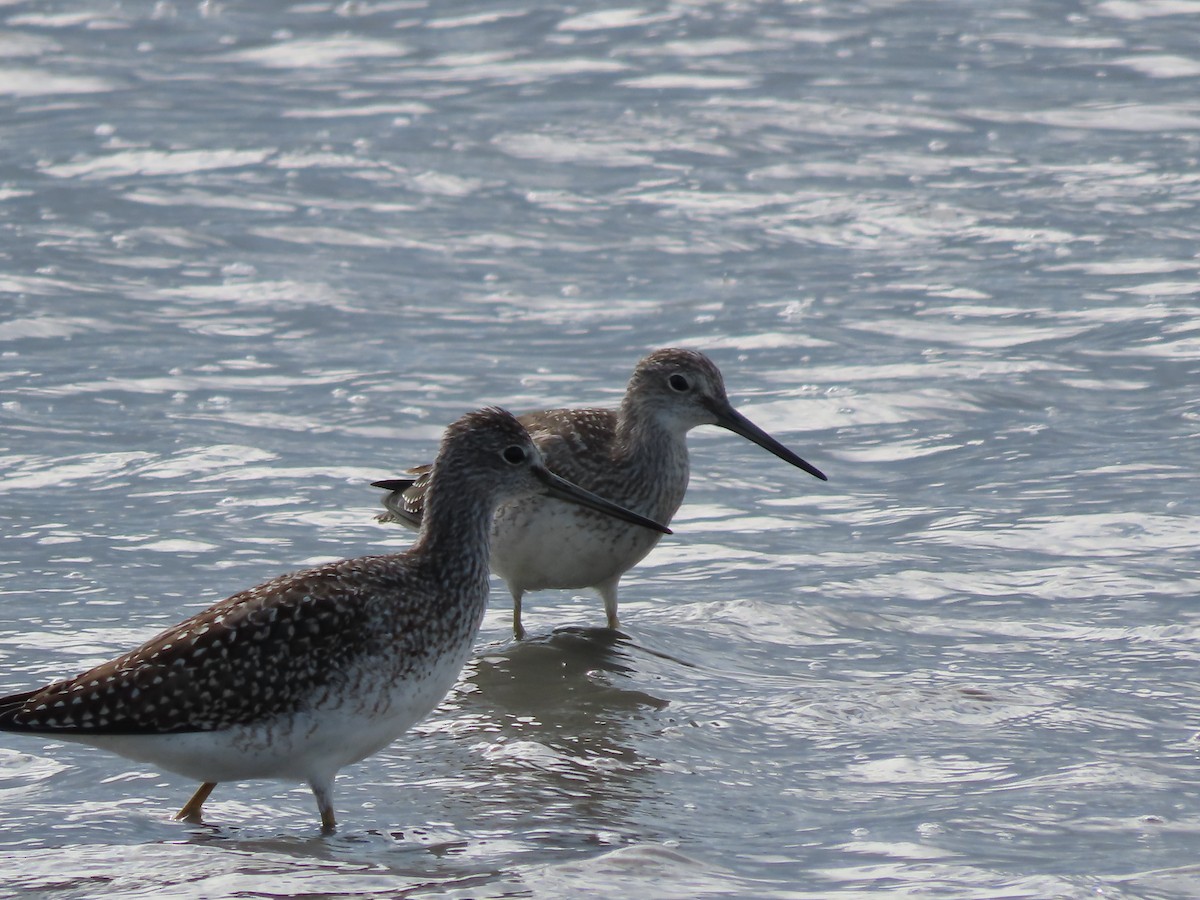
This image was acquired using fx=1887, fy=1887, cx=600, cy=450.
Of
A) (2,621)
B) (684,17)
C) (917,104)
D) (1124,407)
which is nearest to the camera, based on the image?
(2,621)

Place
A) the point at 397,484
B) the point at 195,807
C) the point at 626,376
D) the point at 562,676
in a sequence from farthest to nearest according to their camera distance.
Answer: the point at 626,376 < the point at 397,484 < the point at 562,676 < the point at 195,807

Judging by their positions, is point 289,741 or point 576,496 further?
point 576,496

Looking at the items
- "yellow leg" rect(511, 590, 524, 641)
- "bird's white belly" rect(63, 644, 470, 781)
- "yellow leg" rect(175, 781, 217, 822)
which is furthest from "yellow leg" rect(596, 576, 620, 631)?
"yellow leg" rect(175, 781, 217, 822)

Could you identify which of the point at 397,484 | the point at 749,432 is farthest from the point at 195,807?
the point at 749,432

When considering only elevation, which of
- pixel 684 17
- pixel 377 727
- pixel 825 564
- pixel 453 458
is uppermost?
pixel 684 17

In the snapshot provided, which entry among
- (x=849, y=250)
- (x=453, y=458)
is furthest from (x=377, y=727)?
(x=849, y=250)

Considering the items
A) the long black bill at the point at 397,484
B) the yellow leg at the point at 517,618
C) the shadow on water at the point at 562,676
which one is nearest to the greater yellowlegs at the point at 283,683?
the shadow on water at the point at 562,676

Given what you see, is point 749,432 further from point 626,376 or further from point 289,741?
point 289,741

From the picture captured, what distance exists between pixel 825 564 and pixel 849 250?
6.28 metres

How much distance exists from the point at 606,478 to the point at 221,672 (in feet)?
11.2

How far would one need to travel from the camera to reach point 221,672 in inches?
277

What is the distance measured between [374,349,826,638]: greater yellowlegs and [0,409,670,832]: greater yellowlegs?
1.79 m

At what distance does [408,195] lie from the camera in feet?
60.8

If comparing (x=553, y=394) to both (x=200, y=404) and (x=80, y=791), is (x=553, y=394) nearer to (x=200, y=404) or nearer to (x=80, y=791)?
(x=200, y=404)
